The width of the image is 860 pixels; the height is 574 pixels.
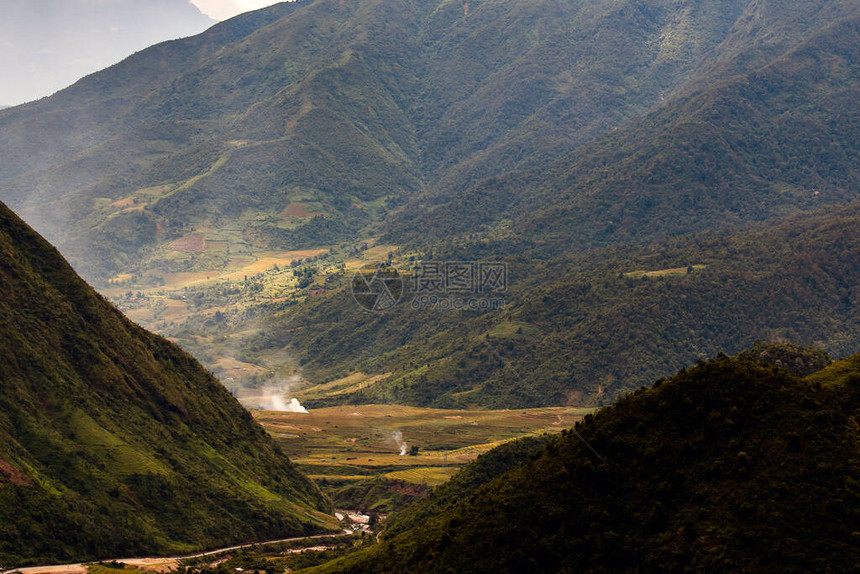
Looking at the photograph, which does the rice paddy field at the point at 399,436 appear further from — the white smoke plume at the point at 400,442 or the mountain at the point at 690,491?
the mountain at the point at 690,491

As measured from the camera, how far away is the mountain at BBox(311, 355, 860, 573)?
37.4 m

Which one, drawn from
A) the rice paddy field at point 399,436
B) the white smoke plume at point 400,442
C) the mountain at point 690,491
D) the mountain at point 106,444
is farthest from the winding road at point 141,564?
the white smoke plume at point 400,442

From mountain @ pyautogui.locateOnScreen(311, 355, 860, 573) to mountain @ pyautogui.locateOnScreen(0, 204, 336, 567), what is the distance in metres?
36.6

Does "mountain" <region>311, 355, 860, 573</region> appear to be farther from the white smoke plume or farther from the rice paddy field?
the white smoke plume

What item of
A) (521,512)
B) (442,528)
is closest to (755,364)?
(521,512)

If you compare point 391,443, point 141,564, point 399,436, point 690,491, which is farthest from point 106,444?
point 399,436

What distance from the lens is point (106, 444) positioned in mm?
84312

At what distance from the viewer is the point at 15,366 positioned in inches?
3265

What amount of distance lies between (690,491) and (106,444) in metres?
63.6

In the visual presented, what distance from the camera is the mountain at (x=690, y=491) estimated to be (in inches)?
1474

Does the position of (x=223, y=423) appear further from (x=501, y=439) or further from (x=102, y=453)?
(x=501, y=439)

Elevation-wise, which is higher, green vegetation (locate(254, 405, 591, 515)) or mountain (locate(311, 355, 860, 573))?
mountain (locate(311, 355, 860, 573))

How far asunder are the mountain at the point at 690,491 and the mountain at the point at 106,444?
36.6 m

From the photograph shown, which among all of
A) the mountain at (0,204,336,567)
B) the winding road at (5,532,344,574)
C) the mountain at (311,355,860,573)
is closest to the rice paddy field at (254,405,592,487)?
the mountain at (0,204,336,567)
